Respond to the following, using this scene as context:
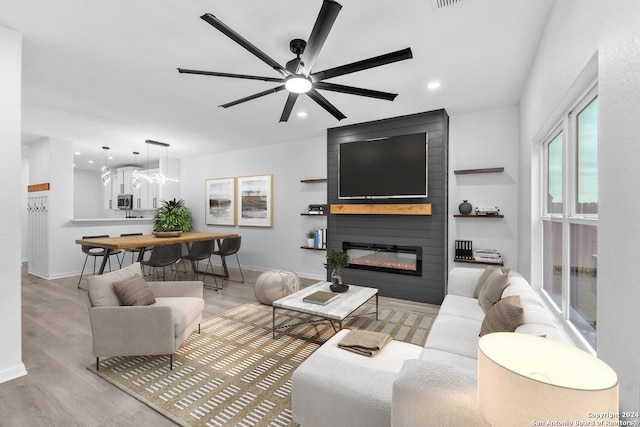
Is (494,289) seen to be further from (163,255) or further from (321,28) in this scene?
(163,255)

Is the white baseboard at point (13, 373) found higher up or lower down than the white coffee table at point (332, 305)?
lower down

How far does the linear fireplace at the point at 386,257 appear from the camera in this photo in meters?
4.21

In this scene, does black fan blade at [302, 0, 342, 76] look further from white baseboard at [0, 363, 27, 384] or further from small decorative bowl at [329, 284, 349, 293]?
white baseboard at [0, 363, 27, 384]

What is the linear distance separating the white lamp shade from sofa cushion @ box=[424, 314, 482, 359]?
2.81ft

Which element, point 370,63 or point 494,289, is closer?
point 370,63

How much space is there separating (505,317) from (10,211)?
3578mm

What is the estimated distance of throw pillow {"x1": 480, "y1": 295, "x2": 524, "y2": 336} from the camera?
5.31 feet

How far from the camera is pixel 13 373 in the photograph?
2.21 m

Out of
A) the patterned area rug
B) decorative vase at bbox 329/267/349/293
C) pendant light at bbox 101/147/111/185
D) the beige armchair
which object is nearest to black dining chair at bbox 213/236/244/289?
the patterned area rug

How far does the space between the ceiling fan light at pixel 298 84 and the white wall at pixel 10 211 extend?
6.77ft

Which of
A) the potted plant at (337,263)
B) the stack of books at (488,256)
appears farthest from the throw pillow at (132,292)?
the stack of books at (488,256)

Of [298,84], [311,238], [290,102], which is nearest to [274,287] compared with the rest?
[311,238]

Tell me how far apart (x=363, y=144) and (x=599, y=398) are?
4092mm

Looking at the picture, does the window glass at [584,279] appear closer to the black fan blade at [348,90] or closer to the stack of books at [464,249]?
the black fan blade at [348,90]
